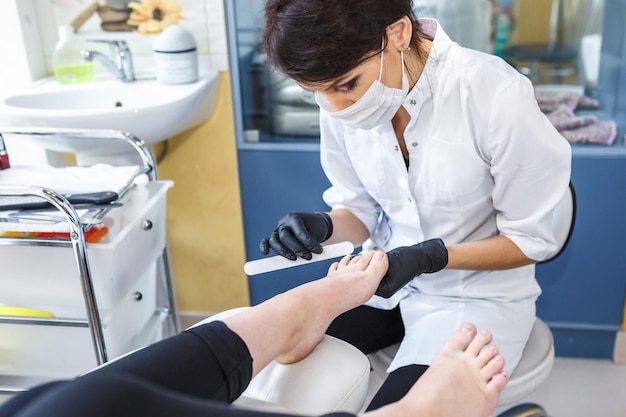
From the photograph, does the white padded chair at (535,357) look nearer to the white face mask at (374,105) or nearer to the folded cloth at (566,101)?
the white face mask at (374,105)

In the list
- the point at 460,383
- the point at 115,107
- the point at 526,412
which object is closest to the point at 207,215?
the point at 115,107

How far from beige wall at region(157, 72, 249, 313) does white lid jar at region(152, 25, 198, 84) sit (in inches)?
5.0

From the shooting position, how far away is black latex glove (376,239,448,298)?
1.08m

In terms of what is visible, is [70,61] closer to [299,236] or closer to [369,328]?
[299,236]

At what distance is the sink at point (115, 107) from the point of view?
4.82 ft

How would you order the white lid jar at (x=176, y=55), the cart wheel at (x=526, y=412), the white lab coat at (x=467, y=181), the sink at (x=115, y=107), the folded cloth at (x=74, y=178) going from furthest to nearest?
the white lid jar at (x=176, y=55)
the sink at (x=115, y=107)
the folded cloth at (x=74, y=178)
the white lab coat at (x=467, y=181)
the cart wheel at (x=526, y=412)

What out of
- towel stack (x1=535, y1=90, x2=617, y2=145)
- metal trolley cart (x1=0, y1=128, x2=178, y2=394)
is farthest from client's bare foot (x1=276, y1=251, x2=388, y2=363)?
towel stack (x1=535, y1=90, x2=617, y2=145)

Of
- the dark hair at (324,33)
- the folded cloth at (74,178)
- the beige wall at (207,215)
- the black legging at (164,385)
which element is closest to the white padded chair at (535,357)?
the black legging at (164,385)

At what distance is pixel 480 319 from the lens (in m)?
1.12

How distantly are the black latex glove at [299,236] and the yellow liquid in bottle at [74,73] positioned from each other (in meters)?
0.94

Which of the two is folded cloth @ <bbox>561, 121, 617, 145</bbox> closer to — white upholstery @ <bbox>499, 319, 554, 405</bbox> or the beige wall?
white upholstery @ <bbox>499, 319, 554, 405</bbox>

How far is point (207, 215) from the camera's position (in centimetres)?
199

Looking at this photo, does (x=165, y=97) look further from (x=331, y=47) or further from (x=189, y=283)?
(x=331, y=47)

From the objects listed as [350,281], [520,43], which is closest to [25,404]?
[350,281]
